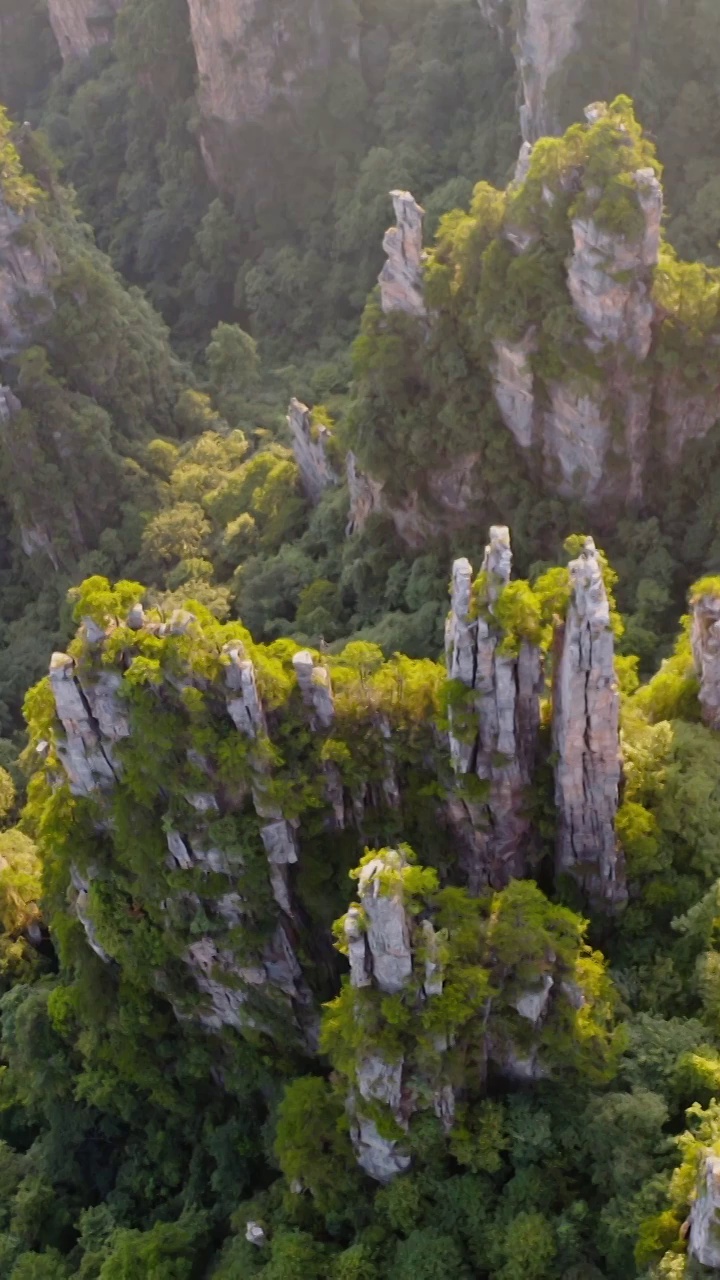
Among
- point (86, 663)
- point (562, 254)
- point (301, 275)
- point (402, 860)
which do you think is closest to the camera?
point (402, 860)

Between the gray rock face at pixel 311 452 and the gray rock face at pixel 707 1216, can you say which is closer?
the gray rock face at pixel 707 1216

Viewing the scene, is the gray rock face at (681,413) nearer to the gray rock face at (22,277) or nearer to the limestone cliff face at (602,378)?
the limestone cliff face at (602,378)

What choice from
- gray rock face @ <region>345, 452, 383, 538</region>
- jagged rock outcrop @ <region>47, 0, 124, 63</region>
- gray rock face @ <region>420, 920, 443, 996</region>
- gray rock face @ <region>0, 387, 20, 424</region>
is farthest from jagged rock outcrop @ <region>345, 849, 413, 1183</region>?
jagged rock outcrop @ <region>47, 0, 124, 63</region>

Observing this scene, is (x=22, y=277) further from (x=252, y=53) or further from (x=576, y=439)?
(x=576, y=439)

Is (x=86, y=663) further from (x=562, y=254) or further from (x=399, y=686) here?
(x=562, y=254)

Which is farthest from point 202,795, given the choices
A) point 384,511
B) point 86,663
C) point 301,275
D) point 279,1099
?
point 301,275

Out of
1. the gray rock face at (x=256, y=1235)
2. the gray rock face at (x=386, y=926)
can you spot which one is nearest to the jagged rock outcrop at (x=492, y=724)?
the gray rock face at (x=386, y=926)
